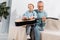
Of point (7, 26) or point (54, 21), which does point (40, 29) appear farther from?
point (7, 26)

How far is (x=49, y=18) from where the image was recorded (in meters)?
2.39

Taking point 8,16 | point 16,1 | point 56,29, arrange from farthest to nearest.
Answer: point 8,16, point 16,1, point 56,29

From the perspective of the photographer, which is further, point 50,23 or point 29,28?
point 50,23

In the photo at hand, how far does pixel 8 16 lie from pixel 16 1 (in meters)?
0.32

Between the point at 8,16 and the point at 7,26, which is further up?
the point at 8,16

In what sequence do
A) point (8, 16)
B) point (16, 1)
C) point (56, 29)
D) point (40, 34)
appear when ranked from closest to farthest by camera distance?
point (40, 34), point (56, 29), point (16, 1), point (8, 16)

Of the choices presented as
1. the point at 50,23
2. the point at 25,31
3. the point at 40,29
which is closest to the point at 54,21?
the point at 50,23

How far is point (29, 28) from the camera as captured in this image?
2.07m

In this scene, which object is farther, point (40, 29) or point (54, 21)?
point (54, 21)

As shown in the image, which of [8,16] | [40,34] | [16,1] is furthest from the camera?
[8,16]

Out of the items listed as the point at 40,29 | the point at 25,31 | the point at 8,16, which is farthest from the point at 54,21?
the point at 8,16

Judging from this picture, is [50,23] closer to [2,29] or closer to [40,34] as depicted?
[40,34]

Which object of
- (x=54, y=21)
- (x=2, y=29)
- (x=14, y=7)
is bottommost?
(x=2, y=29)

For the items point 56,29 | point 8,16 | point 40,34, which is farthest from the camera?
point 8,16
